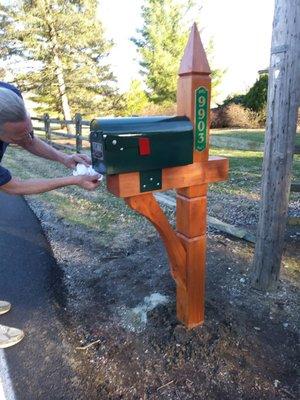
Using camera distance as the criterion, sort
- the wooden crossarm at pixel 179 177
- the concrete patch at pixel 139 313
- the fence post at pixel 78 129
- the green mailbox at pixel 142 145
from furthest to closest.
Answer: the fence post at pixel 78 129, the concrete patch at pixel 139 313, the wooden crossarm at pixel 179 177, the green mailbox at pixel 142 145

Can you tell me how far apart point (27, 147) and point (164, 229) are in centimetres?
148

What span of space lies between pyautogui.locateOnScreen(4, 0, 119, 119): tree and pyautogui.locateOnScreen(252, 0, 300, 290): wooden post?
55.4 feet

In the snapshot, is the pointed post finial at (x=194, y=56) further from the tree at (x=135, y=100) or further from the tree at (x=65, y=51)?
the tree at (x=135, y=100)

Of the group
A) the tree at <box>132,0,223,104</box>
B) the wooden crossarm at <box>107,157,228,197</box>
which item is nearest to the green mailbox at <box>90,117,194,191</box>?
the wooden crossarm at <box>107,157,228,197</box>

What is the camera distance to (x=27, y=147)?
119 inches

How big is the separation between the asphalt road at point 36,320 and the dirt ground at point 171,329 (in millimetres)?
71

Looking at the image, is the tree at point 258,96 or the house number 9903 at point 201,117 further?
the tree at point 258,96

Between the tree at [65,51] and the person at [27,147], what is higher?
the tree at [65,51]

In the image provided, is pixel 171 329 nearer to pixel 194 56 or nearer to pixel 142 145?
pixel 142 145

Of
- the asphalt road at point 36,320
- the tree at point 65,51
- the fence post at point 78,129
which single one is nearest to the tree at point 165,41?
the tree at point 65,51

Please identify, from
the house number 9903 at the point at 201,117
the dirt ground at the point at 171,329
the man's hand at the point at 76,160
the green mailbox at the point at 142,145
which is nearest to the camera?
the green mailbox at the point at 142,145

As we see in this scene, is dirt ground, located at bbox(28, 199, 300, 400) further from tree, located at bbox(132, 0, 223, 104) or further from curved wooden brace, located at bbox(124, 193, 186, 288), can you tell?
tree, located at bbox(132, 0, 223, 104)

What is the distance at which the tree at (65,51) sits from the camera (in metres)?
16.9

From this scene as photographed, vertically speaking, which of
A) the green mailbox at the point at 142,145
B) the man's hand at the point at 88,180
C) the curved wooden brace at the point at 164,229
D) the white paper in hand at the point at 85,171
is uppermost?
the green mailbox at the point at 142,145
